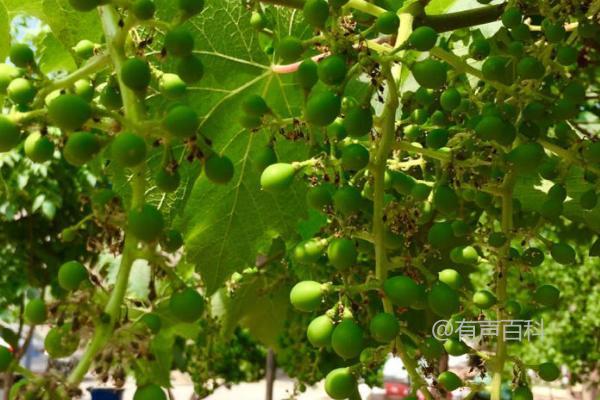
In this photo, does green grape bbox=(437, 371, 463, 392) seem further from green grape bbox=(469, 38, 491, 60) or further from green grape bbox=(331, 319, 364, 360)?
green grape bbox=(469, 38, 491, 60)

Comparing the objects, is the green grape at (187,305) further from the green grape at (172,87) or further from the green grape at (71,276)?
the green grape at (172,87)

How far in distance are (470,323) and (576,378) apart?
6815 mm

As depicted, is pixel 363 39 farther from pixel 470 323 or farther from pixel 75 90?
pixel 470 323

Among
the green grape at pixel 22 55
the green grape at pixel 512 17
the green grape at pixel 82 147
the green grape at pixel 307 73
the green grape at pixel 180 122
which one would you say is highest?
the green grape at pixel 512 17

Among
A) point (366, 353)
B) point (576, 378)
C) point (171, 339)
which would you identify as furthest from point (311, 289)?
point (576, 378)

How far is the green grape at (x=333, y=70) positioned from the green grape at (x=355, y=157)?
7 cm

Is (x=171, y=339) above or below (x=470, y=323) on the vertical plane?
above

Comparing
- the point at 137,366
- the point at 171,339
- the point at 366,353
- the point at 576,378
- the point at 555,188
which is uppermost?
the point at 576,378

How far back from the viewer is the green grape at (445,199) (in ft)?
2.83

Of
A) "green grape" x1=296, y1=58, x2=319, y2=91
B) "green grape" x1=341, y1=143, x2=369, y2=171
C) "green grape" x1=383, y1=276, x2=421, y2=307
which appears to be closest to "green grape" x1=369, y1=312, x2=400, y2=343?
"green grape" x1=383, y1=276, x2=421, y2=307

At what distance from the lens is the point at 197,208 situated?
1212mm

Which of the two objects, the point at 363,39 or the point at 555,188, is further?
the point at 555,188

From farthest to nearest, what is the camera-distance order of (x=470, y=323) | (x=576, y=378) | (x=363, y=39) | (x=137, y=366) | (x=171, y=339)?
(x=576, y=378) → (x=171, y=339) → (x=470, y=323) → (x=363, y=39) → (x=137, y=366)

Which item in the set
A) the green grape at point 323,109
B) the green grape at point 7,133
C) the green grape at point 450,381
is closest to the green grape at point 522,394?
the green grape at point 450,381
